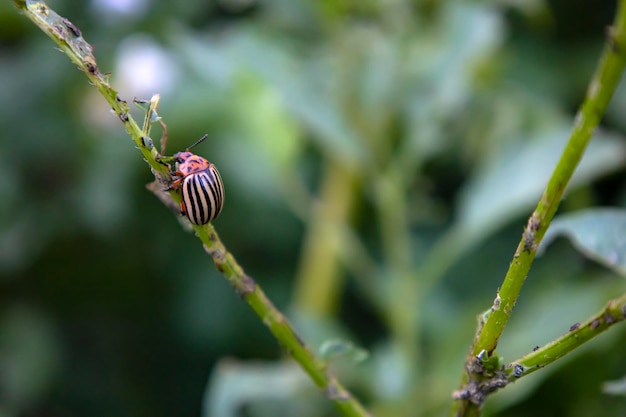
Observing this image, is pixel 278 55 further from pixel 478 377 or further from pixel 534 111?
pixel 478 377

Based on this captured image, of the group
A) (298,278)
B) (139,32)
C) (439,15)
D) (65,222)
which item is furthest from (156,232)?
(439,15)

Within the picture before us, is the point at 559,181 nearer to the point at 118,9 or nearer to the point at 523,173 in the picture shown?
the point at 523,173

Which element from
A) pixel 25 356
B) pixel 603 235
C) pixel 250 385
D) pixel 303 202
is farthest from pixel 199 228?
pixel 25 356

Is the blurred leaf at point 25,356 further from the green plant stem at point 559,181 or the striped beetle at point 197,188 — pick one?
the green plant stem at point 559,181

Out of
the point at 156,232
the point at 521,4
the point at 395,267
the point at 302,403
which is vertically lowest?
the point at 302,403

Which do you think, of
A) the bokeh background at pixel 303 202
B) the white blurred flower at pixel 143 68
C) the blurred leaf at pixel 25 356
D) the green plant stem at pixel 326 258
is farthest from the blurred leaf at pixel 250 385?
the white blurred flower at pixel 143 68
